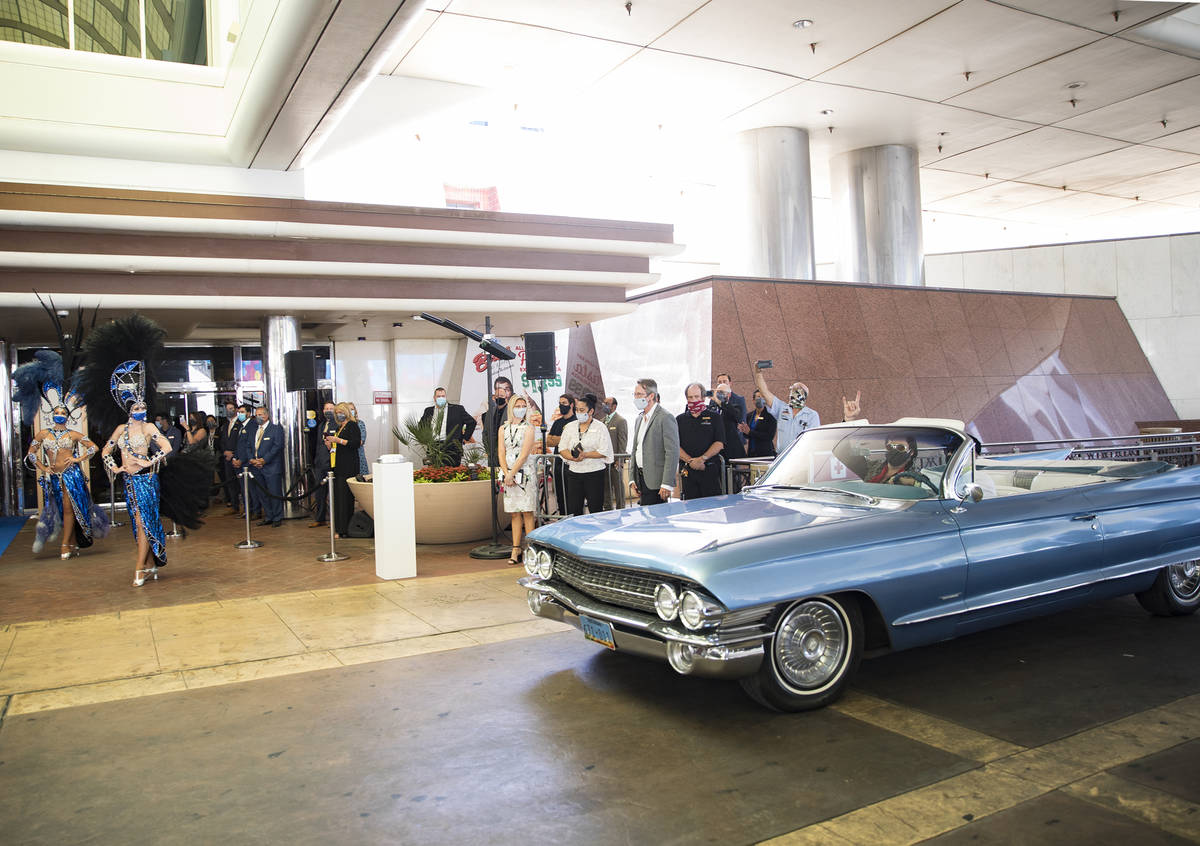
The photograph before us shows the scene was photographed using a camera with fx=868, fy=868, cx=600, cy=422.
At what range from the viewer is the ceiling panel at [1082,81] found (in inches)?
561

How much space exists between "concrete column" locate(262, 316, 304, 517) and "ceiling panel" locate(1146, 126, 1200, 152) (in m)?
18.6

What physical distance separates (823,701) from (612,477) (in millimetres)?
6217

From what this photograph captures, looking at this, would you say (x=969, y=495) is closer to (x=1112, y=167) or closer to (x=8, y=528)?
(x=8, y=528)

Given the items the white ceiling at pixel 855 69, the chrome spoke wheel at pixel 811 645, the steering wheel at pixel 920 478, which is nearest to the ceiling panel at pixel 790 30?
the white ceiling at pixel 855 69

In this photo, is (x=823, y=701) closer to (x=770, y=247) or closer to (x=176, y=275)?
(x=176, y=275)

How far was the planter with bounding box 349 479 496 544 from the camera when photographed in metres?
9.98

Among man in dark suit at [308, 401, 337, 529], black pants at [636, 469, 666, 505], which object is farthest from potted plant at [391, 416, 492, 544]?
man in dark suit at [308, 401, 337, 529]

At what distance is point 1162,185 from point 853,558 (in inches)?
960

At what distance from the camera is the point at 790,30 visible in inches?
496

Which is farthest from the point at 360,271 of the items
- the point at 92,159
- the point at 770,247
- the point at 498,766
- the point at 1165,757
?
the point at 1165,757

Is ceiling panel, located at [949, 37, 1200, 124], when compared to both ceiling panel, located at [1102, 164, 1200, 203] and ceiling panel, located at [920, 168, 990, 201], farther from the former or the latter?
ceiling panel, located at [1102, 164, 1200, 203]

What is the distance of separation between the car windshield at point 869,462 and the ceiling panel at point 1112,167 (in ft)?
61.0

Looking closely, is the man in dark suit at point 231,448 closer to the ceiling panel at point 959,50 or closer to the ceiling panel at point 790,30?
the ceiling panel at point 790,30

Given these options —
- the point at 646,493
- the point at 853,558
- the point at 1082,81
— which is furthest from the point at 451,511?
the point at 1082,81
